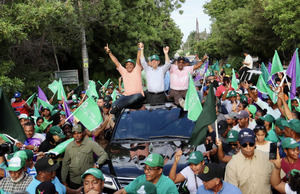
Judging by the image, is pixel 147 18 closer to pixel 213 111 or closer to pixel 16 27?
pixel 16 27

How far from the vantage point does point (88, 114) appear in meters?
6.64

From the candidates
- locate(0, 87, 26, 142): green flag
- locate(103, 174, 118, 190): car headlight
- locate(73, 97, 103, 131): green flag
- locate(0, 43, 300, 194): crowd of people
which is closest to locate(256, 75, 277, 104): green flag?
locate(0, 43, 300, 194): crowd of people

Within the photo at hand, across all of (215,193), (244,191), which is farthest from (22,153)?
(244,191)

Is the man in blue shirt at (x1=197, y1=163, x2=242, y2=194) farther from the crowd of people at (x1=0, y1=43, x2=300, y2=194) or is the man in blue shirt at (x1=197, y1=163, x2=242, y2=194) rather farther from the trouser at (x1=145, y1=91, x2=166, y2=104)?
the trouser at (x1=145, y1=91, x2=166, y2=104)

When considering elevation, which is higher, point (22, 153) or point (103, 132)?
point (22, 153)

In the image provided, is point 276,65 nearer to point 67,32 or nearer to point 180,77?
point 180,77

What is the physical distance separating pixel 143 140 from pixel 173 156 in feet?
2.65

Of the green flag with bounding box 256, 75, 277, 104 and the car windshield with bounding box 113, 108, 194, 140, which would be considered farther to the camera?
the green flag with bounding box 256, 75, 277, 104

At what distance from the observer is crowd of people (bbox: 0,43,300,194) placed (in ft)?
13.0

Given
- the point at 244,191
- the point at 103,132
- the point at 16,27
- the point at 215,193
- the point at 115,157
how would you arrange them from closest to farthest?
the point at 215,193 → the point at 244,191 → the point at 115,157 → the point at 103,132 → the point at 16,27

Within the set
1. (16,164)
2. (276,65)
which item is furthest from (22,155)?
(276,65)

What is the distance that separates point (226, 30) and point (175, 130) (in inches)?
1427

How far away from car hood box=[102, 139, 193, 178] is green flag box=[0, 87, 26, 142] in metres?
1.40

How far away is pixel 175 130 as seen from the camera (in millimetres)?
6344
